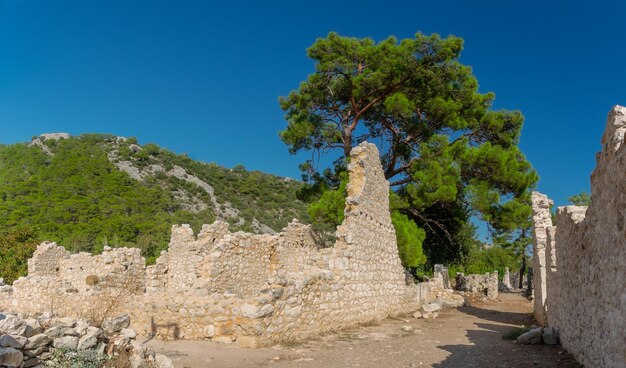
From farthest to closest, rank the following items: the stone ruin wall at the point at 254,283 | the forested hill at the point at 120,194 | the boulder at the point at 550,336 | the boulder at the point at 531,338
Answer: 1. the forested hill at the point at 120,194
2. the boulder at the point at 531,338
3. the boulder at the point at 550,336
4. the stone ruin wall at the point at 254,283

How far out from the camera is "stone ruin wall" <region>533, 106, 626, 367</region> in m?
4.64

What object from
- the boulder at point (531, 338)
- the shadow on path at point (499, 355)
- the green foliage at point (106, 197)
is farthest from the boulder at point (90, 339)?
the green foliage at point (106, 197)

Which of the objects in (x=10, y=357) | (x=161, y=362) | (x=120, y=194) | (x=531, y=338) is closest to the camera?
(x=10, y=357)

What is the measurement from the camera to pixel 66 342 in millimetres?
4547

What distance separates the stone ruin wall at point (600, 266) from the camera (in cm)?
464

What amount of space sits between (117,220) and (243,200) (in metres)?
15.7

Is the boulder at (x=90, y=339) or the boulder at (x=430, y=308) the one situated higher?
the boulder at (x=90, y=339)

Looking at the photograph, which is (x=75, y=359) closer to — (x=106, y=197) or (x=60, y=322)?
(x=60, y=322)

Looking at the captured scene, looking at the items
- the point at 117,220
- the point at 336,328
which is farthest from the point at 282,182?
the point at 336,328

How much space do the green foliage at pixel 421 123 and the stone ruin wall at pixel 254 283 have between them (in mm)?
4299

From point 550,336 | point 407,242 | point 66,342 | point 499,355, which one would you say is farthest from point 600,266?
point 407,242

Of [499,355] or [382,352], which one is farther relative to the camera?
[382,352]

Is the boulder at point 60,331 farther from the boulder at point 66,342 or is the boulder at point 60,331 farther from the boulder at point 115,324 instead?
the boulder at point 115,324

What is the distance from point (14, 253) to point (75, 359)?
23.1 metres
